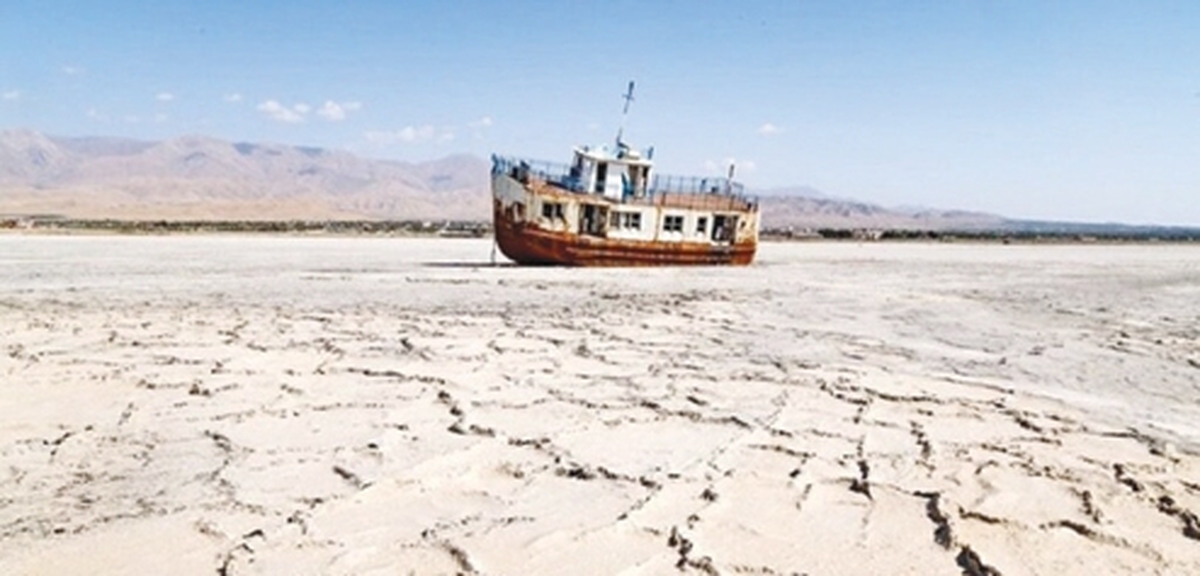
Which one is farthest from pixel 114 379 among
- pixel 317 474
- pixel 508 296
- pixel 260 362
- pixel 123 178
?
pixel 123 178

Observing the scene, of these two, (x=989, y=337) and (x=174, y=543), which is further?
(x=989, y=337)

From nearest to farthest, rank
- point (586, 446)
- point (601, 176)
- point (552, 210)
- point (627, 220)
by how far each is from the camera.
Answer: point (586, 446) < point (552, 210) < point (627, 220) < point (601, 176)

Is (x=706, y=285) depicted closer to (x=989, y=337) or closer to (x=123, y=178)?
(x=989, y=337)

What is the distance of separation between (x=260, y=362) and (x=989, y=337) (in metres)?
8.05

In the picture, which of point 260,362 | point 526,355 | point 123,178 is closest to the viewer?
point 260,362

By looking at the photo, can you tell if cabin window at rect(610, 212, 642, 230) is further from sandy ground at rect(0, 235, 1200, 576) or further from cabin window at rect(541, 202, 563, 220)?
sandy ground at rect(0, 235, 1200, 576)

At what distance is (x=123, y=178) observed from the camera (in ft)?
620

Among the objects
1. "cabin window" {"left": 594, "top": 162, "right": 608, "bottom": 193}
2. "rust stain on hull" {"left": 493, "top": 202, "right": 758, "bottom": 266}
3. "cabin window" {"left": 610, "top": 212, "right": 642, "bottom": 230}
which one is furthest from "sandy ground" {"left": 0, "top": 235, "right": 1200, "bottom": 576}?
"cabin window" {"left": 594, "top": 162, "right": 608, "bottom": 193}

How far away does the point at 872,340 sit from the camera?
932cm

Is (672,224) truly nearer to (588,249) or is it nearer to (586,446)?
(588,249)

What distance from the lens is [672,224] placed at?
24438mm

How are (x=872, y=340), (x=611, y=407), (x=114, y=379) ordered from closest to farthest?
(x=611, y=407), (x=114, y=379), (x=872, y=340)

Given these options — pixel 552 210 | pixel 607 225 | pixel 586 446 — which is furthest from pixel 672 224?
pixel 586 446

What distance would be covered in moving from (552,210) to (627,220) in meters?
2.21
